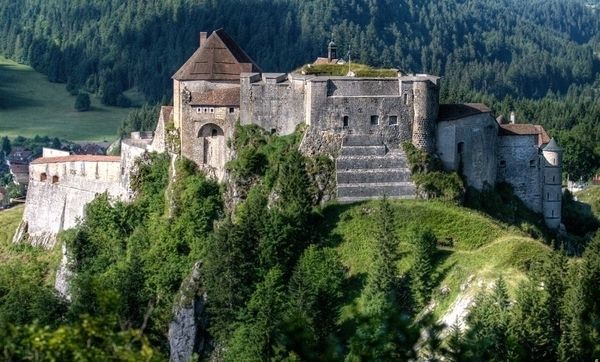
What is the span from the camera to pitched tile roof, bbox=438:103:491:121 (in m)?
64.3

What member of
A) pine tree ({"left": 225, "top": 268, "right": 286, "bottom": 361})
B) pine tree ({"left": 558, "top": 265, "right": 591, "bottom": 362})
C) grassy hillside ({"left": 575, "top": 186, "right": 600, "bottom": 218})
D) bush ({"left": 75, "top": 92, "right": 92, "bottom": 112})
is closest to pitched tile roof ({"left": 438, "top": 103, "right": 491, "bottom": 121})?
pine tree ({"left": 225, "top": 268, "right": 286, "bottom": 361})

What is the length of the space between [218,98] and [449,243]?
53.1 feet

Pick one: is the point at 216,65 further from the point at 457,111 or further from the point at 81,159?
the point at 81,159

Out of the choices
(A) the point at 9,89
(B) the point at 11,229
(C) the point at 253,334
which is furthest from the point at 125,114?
(C) the point at 253,334

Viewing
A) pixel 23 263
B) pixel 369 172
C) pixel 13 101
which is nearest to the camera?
pixel 369 172

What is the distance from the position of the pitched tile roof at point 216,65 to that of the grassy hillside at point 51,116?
94.8 metres

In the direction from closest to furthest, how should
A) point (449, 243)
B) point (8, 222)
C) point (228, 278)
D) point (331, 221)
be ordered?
1. point (449, 243)
2. point (228, 278)
3. point (331, 221)
4. point (8, 222)

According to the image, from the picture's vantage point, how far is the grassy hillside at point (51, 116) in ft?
555

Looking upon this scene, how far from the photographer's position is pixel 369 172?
204ft

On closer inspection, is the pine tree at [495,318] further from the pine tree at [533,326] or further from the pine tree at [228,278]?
the pine tree at [228,278]

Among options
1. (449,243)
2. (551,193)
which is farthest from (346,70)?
(551,193)

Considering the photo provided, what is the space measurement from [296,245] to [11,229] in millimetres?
32856

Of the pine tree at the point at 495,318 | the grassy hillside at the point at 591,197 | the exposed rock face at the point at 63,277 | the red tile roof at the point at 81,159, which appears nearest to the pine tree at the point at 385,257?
the pine tree at the point at 495,318

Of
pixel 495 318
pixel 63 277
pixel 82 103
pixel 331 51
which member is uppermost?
pixel 331 51
